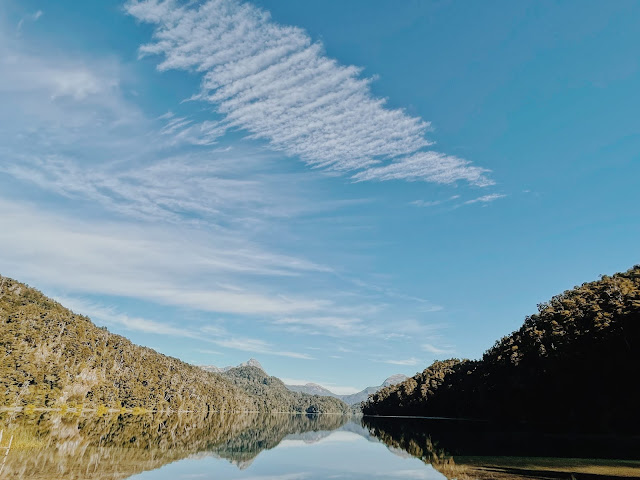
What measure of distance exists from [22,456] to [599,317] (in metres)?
85.8

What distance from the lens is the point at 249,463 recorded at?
129 ft

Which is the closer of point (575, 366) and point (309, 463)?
point (309, 463)

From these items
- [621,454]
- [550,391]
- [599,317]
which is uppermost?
[599,317]

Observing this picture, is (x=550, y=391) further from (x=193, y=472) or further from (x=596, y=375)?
(x=193, y=472)

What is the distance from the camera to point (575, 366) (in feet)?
245

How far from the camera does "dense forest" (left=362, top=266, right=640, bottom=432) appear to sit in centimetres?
6406

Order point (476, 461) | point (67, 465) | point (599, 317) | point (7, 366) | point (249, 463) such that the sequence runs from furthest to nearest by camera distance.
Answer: point (7, 366), point (599, 317), point (249, 463), point (476, 461), point (67, 465)

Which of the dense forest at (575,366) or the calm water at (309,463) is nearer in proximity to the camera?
the calm water at (309,463)

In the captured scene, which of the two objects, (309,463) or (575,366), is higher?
(575,366)

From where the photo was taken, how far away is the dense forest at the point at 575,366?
64.1m

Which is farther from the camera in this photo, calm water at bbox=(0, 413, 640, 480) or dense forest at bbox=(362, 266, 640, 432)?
dense forest at bbox=(362, 266, 640, 432)

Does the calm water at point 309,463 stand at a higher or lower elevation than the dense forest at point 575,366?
lower

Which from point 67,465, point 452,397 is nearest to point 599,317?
point 67,465

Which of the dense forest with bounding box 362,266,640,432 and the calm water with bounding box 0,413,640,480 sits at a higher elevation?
the dense forest with bounding box 362,266,640,432
